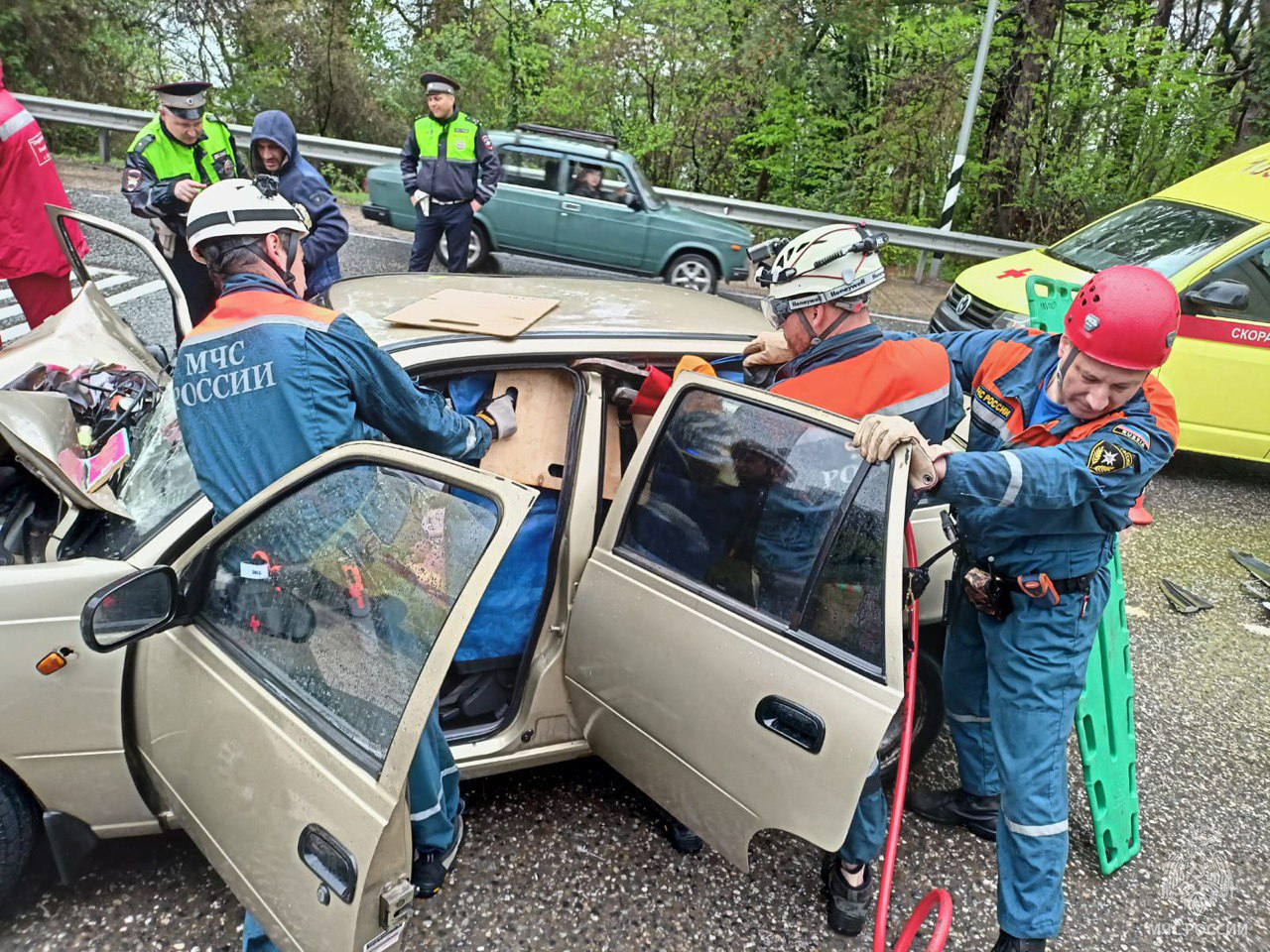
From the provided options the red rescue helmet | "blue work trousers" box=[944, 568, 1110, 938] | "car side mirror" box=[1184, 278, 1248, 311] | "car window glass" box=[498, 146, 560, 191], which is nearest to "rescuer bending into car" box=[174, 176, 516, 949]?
"blue work trousers" box=[944, 568, 1110, 938]

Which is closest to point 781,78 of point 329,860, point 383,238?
point 383,238

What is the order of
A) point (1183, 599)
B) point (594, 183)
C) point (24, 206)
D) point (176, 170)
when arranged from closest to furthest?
point (24, 206)
point (1183, 599)
point (176, 170)
point (594, 183)

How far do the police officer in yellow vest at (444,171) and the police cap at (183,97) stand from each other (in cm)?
233

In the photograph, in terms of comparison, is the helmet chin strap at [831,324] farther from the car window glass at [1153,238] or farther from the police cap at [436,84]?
the police cap at [436,84]

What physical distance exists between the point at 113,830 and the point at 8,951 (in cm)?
36

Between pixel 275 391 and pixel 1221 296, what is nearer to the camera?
pixel 275 391

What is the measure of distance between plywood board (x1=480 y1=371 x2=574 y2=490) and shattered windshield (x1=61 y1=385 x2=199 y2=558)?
81 cm

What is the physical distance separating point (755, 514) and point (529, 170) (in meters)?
7.42

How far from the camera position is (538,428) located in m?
2.63

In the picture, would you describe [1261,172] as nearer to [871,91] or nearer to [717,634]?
[717,634]

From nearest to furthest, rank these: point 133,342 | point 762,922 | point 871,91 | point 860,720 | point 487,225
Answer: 1. point 860,720
2. point 762,922
3. point 133,342
4. point 487,225
5. point 871,91

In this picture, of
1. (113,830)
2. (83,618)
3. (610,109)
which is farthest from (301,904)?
(610,109)

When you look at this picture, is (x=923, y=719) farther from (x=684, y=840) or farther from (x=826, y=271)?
(x=826, y=271)

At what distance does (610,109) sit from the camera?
14.1 metres
